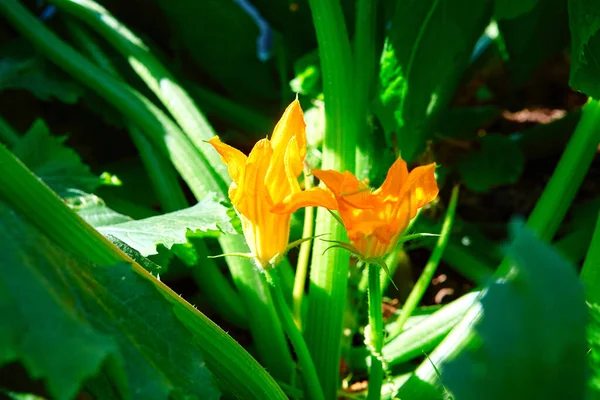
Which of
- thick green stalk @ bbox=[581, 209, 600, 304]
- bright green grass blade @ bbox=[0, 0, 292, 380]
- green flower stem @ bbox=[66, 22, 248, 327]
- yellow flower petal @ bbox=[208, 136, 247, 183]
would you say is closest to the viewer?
yellow flower petal @ bbox=[208, 136, 247, 183]

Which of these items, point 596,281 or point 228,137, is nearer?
point 596,281

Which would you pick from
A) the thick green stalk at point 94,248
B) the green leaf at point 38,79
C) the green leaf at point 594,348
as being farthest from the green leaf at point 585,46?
the green leaf at point 38,79

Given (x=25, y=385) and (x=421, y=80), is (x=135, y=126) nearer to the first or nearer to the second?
(x=421, y=80)

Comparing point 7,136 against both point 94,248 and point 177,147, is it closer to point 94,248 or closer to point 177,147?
point 177,147

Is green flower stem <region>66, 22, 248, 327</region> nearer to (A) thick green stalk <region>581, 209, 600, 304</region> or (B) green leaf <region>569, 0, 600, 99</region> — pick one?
(A) thick green stalk <region>581, 209, 600, 304</region>

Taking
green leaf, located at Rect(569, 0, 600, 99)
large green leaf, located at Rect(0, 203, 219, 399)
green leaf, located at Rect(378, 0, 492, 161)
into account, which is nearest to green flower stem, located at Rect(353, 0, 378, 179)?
green leaf, located at Rect(378, 0, 492, 161)

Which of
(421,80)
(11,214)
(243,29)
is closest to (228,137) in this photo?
(243,29)
